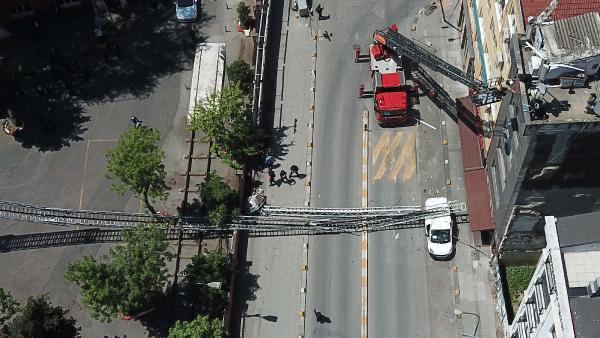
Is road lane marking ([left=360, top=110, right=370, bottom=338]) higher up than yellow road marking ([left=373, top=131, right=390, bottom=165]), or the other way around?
yellow road marking ([left=373, top=131, right=390, bottom=165])

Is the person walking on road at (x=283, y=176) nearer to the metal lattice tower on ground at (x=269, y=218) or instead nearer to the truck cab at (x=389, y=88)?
the metal lattice tower on ground at (x=269, y=218)

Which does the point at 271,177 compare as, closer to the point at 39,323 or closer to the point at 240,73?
the point at 240,73

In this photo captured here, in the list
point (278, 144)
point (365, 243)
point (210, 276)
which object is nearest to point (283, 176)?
point (278, 144)

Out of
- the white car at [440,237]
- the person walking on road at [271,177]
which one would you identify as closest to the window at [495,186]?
the white car at [440,237]

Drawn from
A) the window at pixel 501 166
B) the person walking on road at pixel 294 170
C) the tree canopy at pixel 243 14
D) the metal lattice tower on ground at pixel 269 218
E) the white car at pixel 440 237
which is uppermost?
the tree canopy at pixel 243 14

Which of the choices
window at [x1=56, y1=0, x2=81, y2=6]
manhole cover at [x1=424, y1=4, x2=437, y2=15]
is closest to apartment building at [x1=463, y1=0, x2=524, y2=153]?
manhole cover at [x1=424, y1=4, x2=437, y2=15]

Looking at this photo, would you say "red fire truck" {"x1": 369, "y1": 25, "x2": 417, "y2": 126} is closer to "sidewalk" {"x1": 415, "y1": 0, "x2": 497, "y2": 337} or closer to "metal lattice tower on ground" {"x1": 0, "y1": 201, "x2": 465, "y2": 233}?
"sidewalk" {"x1": 415, "y1": 0, "x2": 497, "y2": 337}
